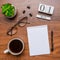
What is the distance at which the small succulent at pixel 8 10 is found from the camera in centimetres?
123

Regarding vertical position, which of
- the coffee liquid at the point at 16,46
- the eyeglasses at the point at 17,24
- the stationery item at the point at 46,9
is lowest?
the coffee liquid at the point at 16,46

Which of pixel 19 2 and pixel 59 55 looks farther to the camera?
pixel 19 2

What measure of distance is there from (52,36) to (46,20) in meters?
0.10

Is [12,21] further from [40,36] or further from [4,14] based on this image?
[40,36]

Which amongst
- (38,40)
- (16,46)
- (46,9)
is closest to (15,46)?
(16,46)

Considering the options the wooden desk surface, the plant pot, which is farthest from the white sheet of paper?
the plant pot

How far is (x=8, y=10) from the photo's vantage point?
1228 millimetres

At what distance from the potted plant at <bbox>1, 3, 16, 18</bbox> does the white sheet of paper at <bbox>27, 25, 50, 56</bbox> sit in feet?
0.42

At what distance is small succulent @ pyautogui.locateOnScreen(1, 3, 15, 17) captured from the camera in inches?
48.3

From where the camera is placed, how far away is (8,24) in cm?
127

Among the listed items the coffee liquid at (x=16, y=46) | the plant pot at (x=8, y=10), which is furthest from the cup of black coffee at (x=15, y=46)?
the plant pot at (x=8, y=10)

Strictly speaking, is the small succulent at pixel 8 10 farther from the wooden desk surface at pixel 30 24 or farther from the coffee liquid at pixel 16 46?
the coffee liquid at pixel 16 46

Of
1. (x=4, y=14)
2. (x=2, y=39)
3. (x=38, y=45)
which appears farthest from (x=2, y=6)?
(x=38, y=45)

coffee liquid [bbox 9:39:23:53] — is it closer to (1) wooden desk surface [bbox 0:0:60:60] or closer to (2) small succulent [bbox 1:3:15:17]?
(1) wooden desk surface [bbox 0:0:60:60]
